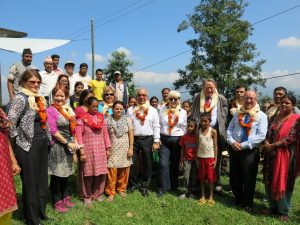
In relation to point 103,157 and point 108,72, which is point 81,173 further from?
point 108,72

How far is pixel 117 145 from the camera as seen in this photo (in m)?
6.07

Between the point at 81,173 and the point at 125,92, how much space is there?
411 cm

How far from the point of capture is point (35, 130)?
4.38 meters

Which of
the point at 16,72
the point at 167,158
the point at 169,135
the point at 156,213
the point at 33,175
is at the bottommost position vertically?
the point at 156,213

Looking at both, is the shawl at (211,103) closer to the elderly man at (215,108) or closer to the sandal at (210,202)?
the elderly man at (215,108)

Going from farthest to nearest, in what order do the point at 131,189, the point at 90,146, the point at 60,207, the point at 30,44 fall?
the point at 30,44
the point at 131,189
the point at 90,146
the point at 60,207

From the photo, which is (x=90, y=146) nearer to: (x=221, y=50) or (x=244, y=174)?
(x=244, y=174)

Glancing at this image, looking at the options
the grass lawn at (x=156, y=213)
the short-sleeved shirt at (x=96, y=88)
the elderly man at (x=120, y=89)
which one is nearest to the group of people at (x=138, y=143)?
the grass lawn at (x=156, y=213)

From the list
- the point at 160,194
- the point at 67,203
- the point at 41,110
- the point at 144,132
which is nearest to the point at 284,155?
the point at 160,194

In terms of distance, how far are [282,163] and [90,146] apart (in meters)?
3.22

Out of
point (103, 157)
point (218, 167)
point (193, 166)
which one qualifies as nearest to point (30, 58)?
point (103, 157)

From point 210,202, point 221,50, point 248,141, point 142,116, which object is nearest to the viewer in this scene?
point 248,141

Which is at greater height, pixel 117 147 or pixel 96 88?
pixel 96 88

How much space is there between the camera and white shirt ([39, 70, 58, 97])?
7.22 meters
